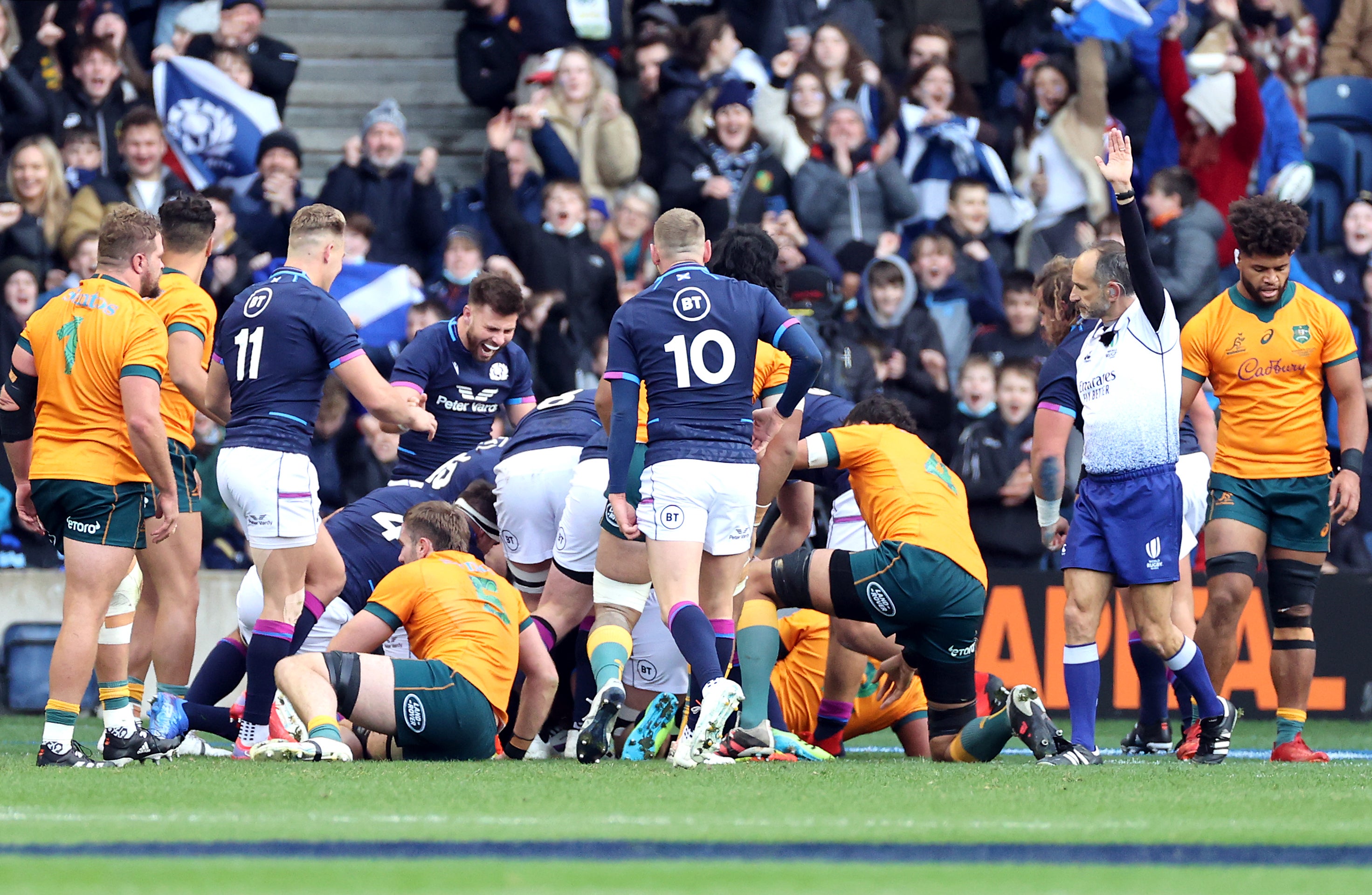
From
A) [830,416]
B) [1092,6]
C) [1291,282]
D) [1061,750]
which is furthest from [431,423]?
[1092,6]

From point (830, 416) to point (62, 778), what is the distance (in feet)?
12.9

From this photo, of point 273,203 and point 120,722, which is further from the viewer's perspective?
point 273,203

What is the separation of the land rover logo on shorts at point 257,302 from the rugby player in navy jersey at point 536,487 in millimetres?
1452

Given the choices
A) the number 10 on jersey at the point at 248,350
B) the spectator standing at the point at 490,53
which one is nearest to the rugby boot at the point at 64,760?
the number 10 on jersey at the point at 248,350

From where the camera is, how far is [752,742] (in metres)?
7.49

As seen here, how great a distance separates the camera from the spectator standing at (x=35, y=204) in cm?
1205

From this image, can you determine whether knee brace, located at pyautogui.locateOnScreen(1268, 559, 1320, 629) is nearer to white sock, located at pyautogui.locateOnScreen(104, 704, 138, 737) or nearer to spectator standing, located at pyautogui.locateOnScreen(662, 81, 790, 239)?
white sock, located at pyautogui.locateOnScreen(104, 704, 138, 737)

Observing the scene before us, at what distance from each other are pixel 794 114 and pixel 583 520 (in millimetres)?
5709

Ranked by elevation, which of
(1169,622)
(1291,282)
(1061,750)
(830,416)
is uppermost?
(1291,282)

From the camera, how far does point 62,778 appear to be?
655 cm

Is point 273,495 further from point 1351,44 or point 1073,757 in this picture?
point 1351,44

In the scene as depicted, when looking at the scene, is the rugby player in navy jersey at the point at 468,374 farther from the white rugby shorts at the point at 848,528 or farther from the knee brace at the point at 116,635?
the knee brace at the point at 116,635

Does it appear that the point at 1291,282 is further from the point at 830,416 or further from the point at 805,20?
the point at 805,20

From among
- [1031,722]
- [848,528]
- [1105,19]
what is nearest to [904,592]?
[1031,722]
